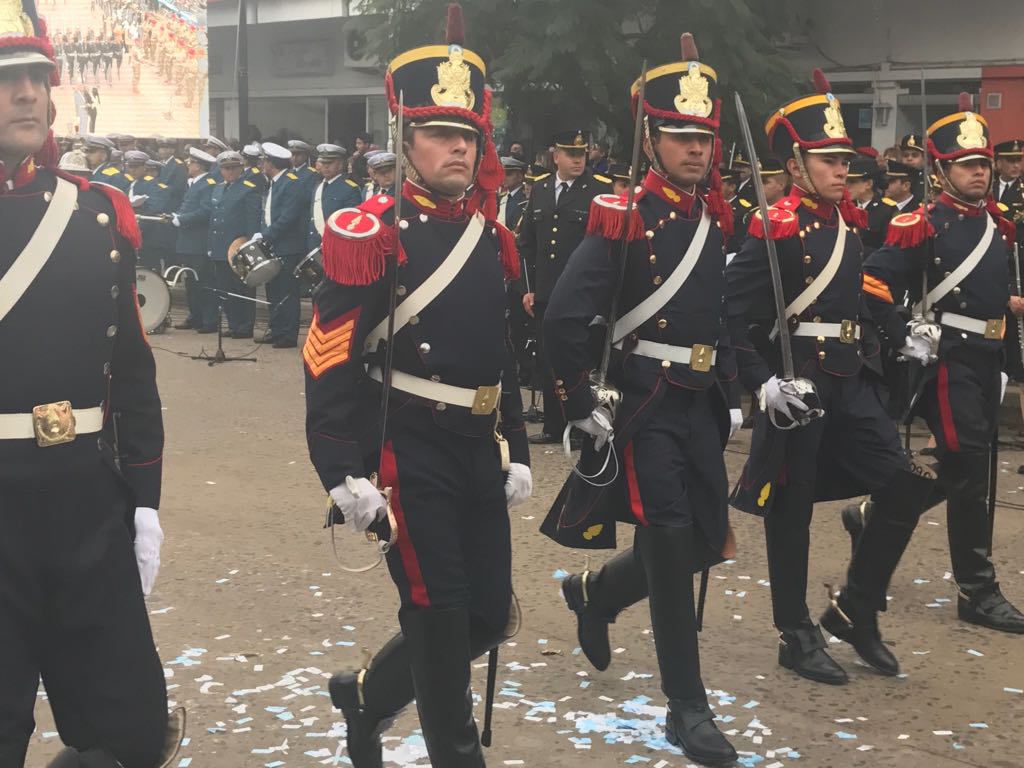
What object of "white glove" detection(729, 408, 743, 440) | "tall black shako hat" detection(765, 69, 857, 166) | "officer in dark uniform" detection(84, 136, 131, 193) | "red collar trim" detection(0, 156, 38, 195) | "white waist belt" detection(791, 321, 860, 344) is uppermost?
"tall black shako hat" detection(765, 69, 857, 166)

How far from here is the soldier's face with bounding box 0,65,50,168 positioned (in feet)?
10.7

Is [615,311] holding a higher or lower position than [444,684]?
higher

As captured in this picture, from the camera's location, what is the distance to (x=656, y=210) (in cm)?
502

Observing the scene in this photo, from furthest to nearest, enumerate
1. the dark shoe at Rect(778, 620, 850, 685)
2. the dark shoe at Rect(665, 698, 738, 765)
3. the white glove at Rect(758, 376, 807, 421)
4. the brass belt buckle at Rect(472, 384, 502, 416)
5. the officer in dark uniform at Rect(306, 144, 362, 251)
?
the officer in dark uniform at Rect(306, 144, 362, 251) → the dark shoe at Rect(778, 620, 850, 685) → the white glove at Rect(758, 376, 807, 421) → the dark shoe at Rect(665, 698, 738, 765) → the brass belt buckle at Rect(472, 384, 502, 416)

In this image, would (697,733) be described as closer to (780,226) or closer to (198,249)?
(780,226)

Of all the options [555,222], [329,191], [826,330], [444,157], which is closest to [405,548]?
[444,157]

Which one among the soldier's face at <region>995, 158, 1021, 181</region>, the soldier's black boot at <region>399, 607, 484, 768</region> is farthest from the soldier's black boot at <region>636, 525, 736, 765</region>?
the soldier's face at <region>995, 158, 1021, 181</region>

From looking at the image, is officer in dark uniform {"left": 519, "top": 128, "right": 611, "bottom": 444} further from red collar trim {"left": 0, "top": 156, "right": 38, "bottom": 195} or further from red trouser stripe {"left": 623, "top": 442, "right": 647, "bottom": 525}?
red collar trim {"left": 0, "top": 156, "right": 38, "bottom": 195}

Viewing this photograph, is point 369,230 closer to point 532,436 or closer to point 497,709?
point 497,709

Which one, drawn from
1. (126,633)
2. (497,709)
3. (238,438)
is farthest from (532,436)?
(126,633)

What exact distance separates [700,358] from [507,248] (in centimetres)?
90

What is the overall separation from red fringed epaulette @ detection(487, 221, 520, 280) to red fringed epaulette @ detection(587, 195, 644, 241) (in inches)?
21.0

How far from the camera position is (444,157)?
4137 mm

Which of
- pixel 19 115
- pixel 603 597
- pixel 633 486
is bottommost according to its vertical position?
pixel 603 597
